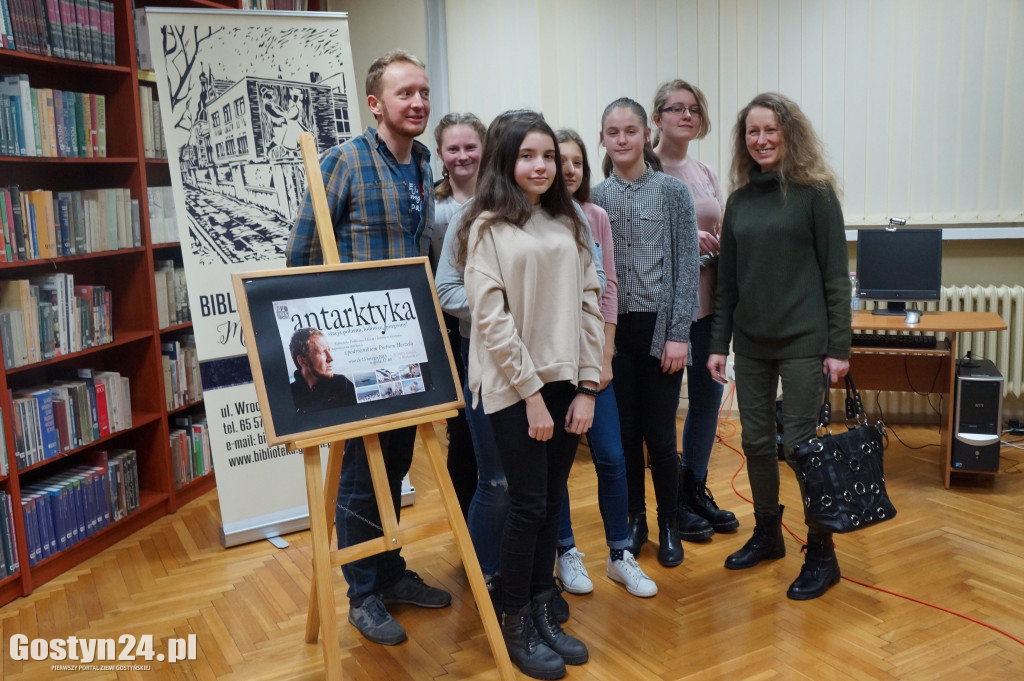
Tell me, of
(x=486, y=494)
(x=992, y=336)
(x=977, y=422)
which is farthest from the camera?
(x=992, y=336)

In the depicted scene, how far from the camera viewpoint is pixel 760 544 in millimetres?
2898

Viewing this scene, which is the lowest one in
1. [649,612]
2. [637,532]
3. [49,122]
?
[649,612]

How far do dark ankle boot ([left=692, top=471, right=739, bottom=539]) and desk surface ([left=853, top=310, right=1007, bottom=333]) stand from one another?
3.63 ft

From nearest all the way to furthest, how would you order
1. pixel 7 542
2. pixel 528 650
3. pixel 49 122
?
pixel 528 650
pixel 7 542
pixel 49 122

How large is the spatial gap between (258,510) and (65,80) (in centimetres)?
185

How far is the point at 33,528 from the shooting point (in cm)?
294

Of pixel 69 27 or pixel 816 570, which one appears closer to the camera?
pixel 816 570

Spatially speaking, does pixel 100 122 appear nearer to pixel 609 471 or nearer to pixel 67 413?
pixel 67 413

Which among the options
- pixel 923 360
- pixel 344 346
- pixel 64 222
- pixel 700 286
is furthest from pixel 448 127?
pixel 923 360

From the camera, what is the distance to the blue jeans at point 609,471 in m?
2.68

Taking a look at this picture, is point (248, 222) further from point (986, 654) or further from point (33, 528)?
point (986, 654)

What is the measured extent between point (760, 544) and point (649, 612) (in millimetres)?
530

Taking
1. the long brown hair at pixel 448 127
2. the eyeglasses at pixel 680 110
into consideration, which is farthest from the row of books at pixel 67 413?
the eyeglasses at pixel 680 110

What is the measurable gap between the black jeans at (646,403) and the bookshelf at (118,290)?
192 centimetres
